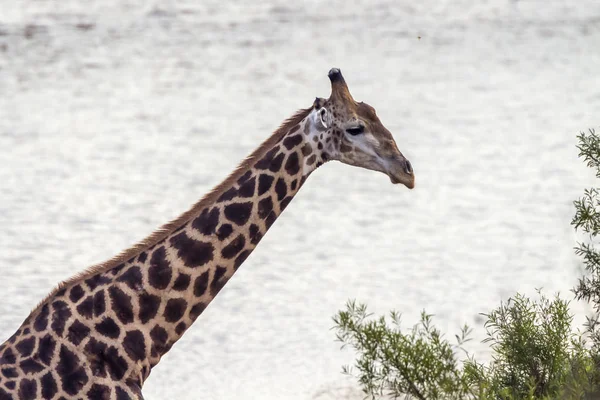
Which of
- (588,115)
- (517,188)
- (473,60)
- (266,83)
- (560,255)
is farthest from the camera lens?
(473,60)

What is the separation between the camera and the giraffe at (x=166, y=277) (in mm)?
4988

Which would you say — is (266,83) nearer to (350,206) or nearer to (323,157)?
(350,206)

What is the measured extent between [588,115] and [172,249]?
9438 mm

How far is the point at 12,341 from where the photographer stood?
5047mm

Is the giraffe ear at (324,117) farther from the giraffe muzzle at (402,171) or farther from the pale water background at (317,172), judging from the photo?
the pale water background at (317,172)

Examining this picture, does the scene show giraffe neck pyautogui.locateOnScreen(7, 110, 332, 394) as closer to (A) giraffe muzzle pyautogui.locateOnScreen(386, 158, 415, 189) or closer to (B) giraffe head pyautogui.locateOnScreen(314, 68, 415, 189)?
(B) giraffe head pyautogui.locateOnScreen(314, 68, 415, 189)

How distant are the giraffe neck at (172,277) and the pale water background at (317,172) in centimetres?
229

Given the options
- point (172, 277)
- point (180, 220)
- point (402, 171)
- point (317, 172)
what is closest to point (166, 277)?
point (172, 277)

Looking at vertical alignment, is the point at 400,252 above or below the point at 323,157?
above

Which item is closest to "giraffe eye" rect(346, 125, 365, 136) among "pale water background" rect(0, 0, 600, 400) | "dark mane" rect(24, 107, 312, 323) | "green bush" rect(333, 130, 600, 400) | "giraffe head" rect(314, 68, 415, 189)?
"giraffe head" rect(314, 68, 415, 189)

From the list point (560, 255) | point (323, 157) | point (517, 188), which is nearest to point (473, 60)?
point (517, 188)

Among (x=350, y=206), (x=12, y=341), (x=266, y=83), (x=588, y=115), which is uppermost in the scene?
(x=266, y=83)

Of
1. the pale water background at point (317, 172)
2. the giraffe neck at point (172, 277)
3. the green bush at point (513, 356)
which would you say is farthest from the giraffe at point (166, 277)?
the pale water background at point (317, 172)

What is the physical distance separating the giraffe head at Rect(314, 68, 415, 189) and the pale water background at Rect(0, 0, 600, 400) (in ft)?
8.17
